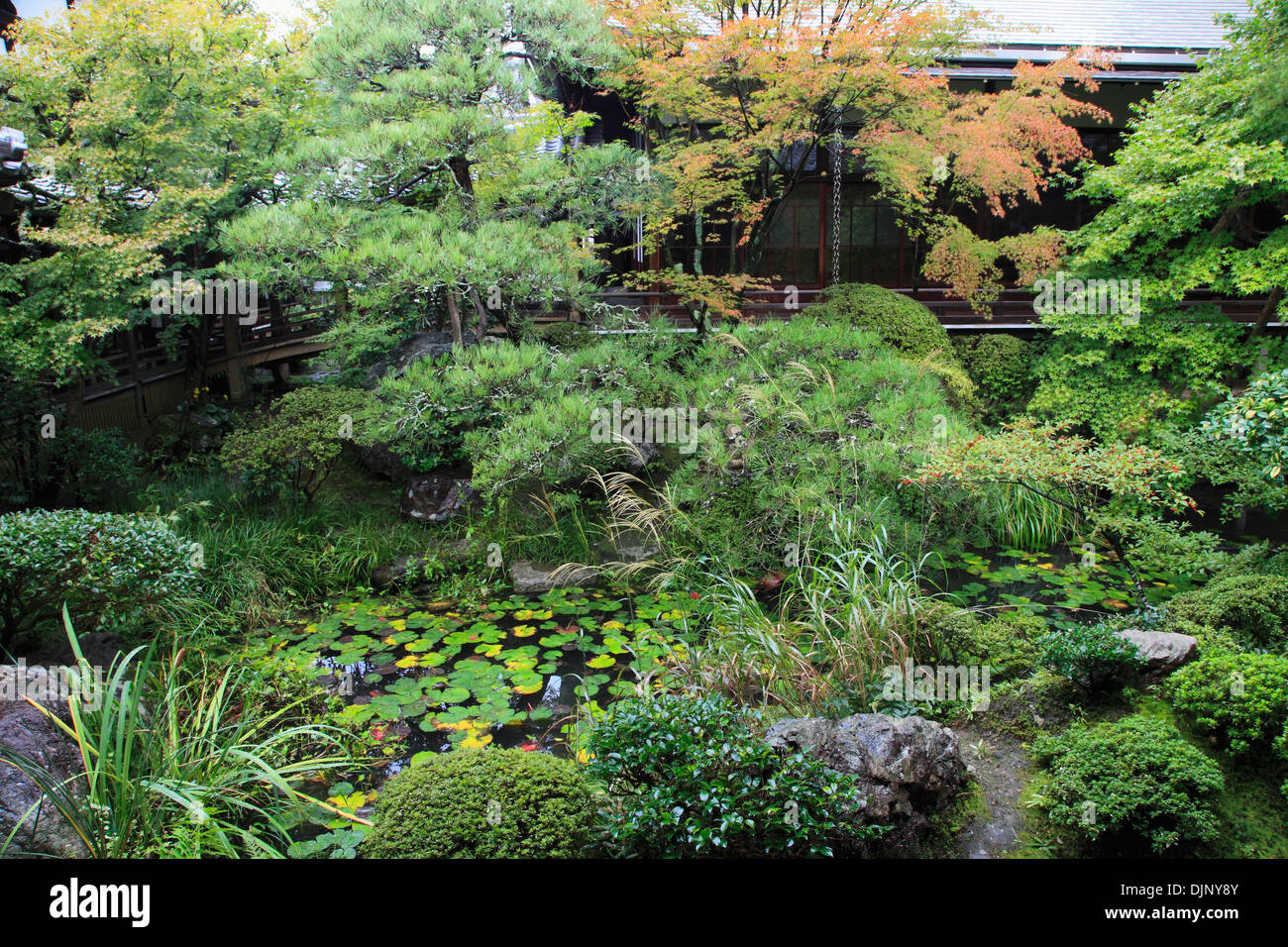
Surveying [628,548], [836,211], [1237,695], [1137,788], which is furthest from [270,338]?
[1237,695]

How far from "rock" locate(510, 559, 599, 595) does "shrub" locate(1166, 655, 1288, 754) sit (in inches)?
174

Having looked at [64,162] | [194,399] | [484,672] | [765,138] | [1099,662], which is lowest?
[484,672]

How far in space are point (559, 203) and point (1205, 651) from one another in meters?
6.54

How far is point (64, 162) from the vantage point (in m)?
7.01

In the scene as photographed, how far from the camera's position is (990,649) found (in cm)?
506

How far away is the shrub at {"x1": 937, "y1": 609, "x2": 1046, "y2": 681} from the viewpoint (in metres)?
4.98

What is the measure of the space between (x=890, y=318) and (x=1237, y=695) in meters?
6.40

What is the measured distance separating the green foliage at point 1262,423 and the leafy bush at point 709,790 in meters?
3.50

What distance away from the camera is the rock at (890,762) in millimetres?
3570

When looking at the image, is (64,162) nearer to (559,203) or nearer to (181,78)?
(181,78)

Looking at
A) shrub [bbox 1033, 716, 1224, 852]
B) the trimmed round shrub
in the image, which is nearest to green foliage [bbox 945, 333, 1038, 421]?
the trimmed round shrub

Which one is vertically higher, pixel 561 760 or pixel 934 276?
pixel 934 276

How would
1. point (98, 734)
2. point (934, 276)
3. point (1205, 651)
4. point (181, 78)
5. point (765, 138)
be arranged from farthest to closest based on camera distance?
point (934, 276)
point (765, 138)
point (181, 78)
point (1205, 651)
point (98, 734)
